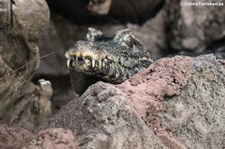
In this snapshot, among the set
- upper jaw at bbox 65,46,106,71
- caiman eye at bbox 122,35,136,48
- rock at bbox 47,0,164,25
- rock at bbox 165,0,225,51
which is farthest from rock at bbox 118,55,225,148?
rock at bbox 165,0,225,51

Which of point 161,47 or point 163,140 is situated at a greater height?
point 163,140

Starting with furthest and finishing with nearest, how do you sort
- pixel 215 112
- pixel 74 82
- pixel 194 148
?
pixel 74 82, pixel 215 112, pixel 194 148

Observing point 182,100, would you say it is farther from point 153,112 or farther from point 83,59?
point 83,59

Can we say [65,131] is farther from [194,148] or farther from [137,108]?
[194,148]

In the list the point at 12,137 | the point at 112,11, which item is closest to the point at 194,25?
the point at 112,11

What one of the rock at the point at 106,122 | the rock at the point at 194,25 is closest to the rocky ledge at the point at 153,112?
the rock at the point at 106,122

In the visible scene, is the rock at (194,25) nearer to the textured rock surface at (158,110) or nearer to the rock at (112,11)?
the rock at (112,11)

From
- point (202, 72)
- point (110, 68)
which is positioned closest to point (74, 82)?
point (110, 68)
